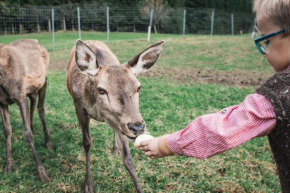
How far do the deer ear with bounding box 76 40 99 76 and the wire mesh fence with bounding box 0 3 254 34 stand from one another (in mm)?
25452

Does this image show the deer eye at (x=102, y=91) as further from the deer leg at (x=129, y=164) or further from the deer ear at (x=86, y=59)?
the deer leg at (x=129, y=164)

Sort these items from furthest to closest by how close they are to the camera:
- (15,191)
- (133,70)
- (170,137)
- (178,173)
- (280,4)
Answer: (178,173)
(15,191)
(133,70)
(170,137)
(280,4)

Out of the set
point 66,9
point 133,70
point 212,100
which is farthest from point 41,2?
point 133,70

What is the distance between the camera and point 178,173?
14.3 feet

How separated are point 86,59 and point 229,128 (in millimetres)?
2414

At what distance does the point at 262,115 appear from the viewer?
1582mm

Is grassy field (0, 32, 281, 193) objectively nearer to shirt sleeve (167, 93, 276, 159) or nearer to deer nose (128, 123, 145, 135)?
deer nose (128, 123, 145, 135)

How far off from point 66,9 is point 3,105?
31.5m

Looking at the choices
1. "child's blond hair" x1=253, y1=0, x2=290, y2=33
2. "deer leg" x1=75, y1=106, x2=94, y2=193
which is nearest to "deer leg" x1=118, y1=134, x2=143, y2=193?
"deer leg" x1=75, y1=106, x2=94, y2=193

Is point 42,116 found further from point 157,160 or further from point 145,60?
point 145,60

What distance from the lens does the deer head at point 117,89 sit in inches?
123

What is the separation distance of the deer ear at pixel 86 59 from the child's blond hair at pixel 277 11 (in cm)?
226

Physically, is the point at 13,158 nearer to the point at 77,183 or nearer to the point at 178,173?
the point at 77,183

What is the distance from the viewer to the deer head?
123 inches
